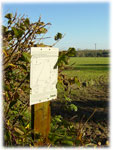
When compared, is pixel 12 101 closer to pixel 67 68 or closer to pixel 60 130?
pixel 60 130

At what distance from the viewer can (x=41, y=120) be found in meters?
1.84

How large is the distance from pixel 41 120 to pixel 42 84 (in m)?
0.33

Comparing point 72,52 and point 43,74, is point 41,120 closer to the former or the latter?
point 43,74

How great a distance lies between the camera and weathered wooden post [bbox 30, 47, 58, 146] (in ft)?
5.36

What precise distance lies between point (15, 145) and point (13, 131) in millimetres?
111

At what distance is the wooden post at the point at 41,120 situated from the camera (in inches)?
70.2

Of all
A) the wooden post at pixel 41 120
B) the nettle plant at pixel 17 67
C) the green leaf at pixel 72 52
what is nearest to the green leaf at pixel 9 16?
the nettle plant at pixel 17 67

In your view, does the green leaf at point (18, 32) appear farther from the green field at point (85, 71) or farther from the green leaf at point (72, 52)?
the green field at point (85, 71)

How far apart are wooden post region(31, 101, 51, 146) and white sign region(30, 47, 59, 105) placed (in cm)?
9

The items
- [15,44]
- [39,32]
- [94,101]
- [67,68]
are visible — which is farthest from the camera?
[94,101]

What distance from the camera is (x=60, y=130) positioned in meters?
1.61

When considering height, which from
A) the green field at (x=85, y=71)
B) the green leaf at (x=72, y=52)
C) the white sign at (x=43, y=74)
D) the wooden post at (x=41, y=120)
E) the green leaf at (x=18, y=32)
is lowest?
the green field at (x=85, y=71)

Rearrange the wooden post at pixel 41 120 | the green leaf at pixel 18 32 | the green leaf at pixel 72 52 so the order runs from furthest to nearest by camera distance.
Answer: the wooden post at pixel 41 120, the green leaf at pixel 72 52, the green leaf at pixel 18 32

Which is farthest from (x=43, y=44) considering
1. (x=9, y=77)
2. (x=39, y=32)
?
(x=9, y=77)
